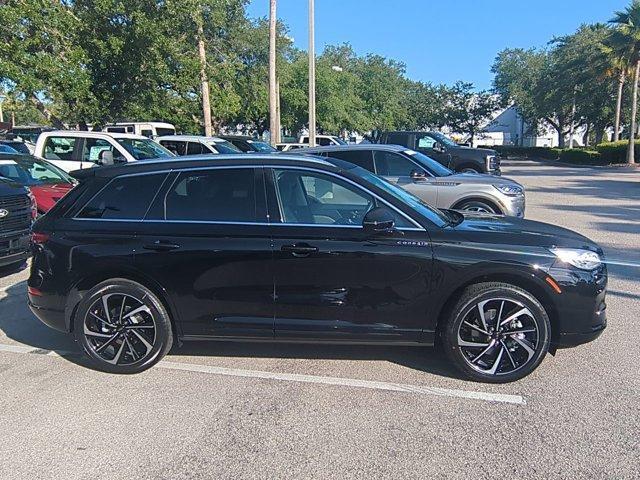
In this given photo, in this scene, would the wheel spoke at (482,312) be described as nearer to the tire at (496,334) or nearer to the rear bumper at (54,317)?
the tire at (496,334)

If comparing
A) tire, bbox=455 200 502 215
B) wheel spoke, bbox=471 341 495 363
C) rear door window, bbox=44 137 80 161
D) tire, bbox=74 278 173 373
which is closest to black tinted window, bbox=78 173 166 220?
tire, bbox=74 278 173 373

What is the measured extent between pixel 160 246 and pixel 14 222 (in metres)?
4.07

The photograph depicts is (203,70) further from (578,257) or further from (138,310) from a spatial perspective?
(578,257)

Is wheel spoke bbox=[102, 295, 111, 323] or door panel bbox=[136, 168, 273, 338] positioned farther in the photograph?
wheel spoke bbox=[102, 295, 111, 323]

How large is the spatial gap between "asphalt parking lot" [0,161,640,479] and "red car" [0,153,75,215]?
4.89m

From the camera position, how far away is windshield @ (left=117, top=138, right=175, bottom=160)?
1195cm

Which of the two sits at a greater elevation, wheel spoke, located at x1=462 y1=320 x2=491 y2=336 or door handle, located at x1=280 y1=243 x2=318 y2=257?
door handle, located at x1=280 y1=243 x2=318 y2=257

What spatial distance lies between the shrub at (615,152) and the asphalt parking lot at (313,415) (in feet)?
113

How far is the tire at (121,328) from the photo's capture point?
4266 millimetres

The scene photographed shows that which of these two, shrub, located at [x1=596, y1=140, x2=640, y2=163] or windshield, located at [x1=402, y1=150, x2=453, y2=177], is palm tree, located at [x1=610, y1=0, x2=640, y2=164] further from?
windshield, located at [x1=402, y1=150, x2=453, y2=177]

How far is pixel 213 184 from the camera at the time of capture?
433 cm

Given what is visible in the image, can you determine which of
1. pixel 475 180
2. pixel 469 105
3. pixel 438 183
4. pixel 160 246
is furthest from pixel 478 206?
pixel 469 105

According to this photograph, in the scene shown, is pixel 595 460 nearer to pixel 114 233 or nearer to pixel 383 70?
pixel 114 233

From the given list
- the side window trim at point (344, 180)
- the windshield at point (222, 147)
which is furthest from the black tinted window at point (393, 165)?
the windshield at point (222, 147)
